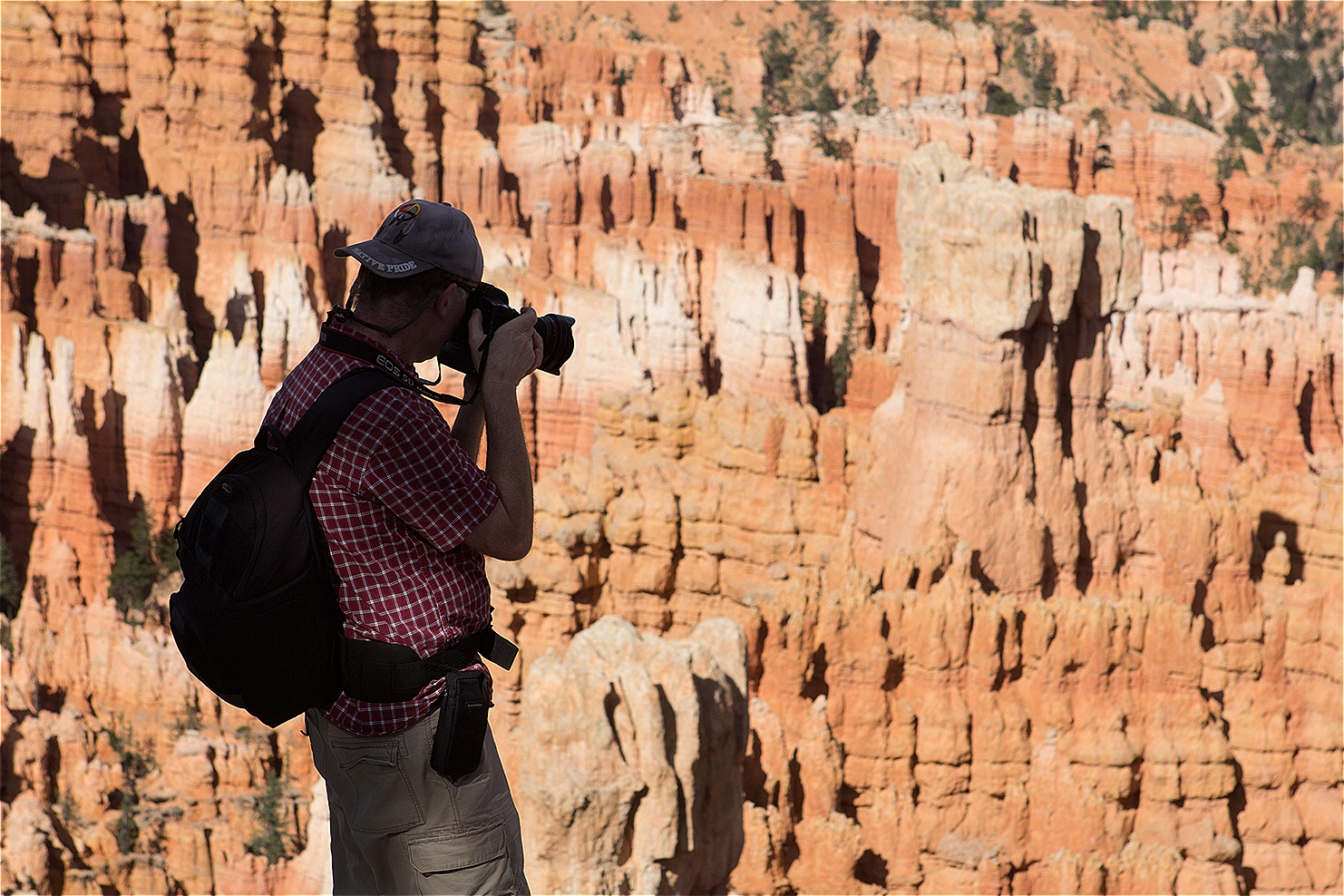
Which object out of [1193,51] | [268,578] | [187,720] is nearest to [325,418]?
[268,578]

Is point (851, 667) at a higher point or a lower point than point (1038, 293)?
lower

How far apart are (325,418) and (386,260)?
0.39 metres

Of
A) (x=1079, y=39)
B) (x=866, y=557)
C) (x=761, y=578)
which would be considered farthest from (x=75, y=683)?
(x=1079, y=39)

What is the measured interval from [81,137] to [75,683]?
494 inches

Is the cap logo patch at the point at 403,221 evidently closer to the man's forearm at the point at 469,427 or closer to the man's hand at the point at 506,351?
the man's hand at the point at 506,351

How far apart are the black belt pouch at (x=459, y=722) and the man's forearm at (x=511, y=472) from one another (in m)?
0.33

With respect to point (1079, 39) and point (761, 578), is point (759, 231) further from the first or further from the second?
point (1079, 39)

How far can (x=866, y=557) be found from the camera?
37.1 ft

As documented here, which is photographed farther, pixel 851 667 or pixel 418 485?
pixel 851 667

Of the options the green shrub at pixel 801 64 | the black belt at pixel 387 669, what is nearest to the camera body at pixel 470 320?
the black belt at pixel 387 669

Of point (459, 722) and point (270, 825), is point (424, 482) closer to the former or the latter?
point (459, 722)

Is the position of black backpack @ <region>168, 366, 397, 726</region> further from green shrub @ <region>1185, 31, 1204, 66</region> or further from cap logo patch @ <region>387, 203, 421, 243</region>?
green shrub @ <region>1185, 31, 1204, 66</region>

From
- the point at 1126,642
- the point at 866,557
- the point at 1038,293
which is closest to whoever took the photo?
the point at 1126,642

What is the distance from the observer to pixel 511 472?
3.03 m
